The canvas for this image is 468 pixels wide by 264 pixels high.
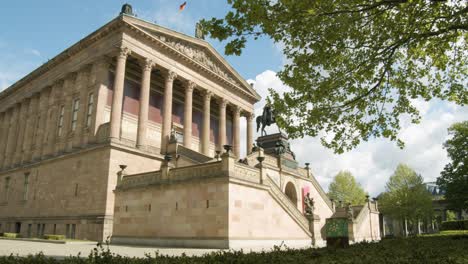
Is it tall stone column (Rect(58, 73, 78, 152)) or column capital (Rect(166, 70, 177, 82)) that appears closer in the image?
tall stone column (Rect(58, 73, 78, 152))

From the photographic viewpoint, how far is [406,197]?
58.6 meters

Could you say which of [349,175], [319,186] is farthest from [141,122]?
[349,175]

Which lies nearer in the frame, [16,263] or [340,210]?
[16,263]

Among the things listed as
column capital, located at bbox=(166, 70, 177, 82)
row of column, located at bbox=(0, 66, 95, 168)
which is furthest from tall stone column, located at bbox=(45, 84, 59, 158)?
column capital, located at bbox=(166, 70, 177, 82)

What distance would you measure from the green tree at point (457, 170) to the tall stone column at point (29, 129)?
5779 cm

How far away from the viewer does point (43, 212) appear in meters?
37.4

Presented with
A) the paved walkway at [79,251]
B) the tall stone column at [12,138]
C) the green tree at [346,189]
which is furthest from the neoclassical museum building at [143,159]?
the green tree at [346,189]

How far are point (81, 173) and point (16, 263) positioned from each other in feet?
92.2

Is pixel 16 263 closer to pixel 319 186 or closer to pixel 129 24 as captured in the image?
pixel 129 24

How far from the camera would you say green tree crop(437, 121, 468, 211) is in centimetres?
5078

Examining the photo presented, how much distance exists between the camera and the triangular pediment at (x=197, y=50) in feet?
123

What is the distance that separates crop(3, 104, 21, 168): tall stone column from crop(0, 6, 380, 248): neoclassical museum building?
194mm

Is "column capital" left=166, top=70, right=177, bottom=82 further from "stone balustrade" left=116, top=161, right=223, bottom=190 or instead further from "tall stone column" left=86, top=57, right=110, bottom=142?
"stone balustrade" left=116, top=161, right=223, bottom=190

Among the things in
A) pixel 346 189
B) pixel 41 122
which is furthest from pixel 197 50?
pixel 346 189
